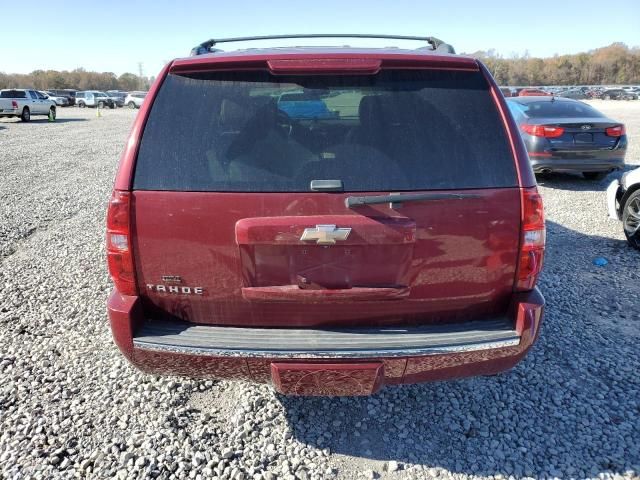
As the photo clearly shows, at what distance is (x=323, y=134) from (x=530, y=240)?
1.11m

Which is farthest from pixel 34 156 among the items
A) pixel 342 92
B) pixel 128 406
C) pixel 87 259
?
pixel 342 92

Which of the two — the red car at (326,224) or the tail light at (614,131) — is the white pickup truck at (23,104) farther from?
the red car at (326,224)

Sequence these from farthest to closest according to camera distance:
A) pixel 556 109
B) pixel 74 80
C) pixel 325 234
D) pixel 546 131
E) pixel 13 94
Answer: pixel 74 80 < pixel 13 94 < pixel 556 109 < pixel 546 131 < pixel 325 234

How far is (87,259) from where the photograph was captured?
541 cm

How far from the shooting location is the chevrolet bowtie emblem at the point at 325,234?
210cm

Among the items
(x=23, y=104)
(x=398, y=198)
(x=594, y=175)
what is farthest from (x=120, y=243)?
(x=23, y=104)

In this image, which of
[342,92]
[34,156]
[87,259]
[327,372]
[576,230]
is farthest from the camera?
[34,156]

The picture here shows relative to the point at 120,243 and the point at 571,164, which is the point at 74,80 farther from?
the point at 120,243

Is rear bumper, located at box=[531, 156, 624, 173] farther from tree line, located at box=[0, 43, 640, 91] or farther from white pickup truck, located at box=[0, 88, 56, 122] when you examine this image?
tree line, located at box=[0, 43, 640, 91]

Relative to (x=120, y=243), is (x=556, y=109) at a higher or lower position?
higher

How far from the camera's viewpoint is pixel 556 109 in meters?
9.52

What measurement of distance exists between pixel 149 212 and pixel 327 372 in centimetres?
110

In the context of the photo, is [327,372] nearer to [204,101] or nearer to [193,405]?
[193,405]

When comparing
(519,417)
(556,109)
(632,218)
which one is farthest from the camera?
(556,109)
